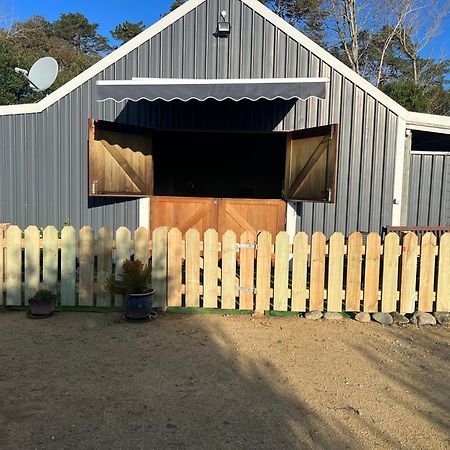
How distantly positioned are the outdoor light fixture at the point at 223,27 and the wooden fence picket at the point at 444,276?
185 inches

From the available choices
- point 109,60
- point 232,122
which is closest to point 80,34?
point 109,60

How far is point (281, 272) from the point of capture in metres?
4.88

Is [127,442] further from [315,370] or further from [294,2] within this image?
[294,2]

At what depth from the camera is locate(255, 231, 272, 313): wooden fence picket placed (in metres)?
4.89

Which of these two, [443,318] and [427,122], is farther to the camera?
[427,122]

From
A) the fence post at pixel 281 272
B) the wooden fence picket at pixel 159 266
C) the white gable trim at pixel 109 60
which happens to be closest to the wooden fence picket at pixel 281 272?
the fence post at pixel 281 272

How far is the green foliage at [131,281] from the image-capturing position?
185 inches

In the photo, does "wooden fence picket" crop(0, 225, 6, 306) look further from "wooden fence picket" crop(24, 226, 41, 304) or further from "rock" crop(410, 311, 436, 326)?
"rock" crop(410, 311, 436, 326)

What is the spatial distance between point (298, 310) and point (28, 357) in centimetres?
274

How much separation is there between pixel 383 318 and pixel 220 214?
3.54 meters

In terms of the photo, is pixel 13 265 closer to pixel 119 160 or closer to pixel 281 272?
pixel 119 160

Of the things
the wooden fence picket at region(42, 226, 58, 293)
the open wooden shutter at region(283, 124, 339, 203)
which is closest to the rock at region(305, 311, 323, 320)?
the open wooden shutter at region(283, 124, 339, 203)

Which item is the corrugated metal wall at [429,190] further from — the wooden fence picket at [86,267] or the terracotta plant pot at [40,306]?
the terracotta plant pot at [40,306]

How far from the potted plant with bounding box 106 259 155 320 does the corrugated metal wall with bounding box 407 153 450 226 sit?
4.84 metres
